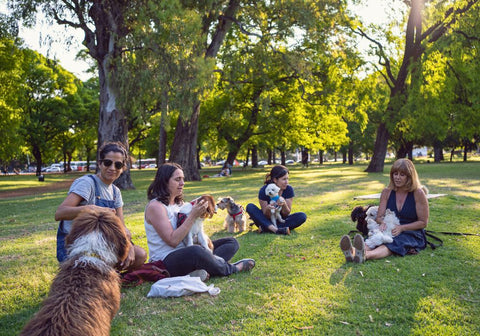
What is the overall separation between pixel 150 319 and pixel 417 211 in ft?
14.5

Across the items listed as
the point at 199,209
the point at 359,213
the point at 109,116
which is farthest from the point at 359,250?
the point at 109,116

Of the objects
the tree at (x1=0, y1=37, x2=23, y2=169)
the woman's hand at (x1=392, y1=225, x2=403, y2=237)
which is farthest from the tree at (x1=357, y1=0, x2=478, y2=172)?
the tree at (x1=0, y1=37, x2=23, y2=169)

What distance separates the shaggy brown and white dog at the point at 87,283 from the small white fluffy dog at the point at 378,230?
3.92 meters

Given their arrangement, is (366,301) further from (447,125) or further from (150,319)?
(447,125)

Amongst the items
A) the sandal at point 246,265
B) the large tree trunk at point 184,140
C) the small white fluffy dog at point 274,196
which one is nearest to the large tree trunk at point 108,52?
the large tree trunk at point 184,140

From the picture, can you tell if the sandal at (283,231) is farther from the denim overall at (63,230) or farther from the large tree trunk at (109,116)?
the large tree trunk at (109,116)

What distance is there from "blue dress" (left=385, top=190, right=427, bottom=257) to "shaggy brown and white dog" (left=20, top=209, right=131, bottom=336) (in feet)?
13.7

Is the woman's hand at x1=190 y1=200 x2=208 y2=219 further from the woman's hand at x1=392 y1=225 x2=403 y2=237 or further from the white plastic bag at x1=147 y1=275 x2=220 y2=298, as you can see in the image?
the woman's hand at x1=392 y1=225 x2=403 y2=237

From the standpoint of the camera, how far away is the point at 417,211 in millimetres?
5828

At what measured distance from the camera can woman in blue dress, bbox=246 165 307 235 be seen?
24.3 feet

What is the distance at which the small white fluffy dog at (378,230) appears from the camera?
Result: 5.69 metres

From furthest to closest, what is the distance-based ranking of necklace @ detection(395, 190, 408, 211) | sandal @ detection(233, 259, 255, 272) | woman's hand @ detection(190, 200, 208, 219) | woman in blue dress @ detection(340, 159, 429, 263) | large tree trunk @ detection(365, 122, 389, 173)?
large tree trunk @ detection(365, 122, 389, 173) < necklace @ detection(395, 190, 408, 211) < woman in blue dress @ detection(340, 159, 429, 263) < sandal @ detection(233, 259, 255, 272) < woman's hand @ detection(190, 200, 208, 219)

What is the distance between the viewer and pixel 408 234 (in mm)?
5875

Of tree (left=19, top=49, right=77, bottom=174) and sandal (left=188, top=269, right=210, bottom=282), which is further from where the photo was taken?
tree (left=19, top=49, right=77, bottom=174)
